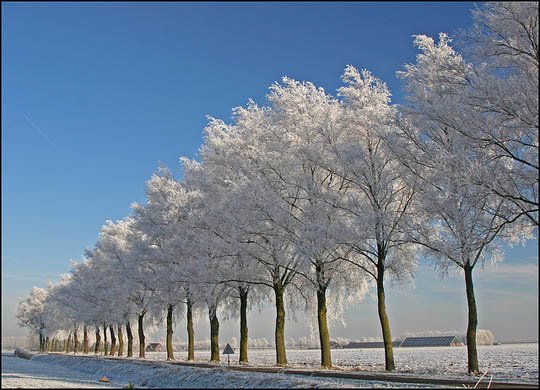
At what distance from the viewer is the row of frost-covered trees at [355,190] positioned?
2152 centimetres

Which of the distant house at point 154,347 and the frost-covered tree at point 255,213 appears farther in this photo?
the distant house at point 154,347

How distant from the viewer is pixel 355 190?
107 ft

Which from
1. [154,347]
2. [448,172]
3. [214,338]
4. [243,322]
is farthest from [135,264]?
[154,347]

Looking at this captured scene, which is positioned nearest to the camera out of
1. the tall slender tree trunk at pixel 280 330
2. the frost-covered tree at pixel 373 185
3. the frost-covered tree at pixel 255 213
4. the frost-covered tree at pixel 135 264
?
the frost-covered tree at pixel 373 185

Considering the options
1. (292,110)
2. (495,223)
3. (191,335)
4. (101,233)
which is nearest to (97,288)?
(101,233)

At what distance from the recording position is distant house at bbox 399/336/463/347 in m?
135

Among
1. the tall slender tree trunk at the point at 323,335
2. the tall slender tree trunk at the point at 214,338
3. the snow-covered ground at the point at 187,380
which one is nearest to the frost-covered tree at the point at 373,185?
the tall slender tree trunk at the point at 323,335

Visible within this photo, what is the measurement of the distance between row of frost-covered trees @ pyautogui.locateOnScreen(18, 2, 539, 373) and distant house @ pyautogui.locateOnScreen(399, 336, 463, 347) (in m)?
104

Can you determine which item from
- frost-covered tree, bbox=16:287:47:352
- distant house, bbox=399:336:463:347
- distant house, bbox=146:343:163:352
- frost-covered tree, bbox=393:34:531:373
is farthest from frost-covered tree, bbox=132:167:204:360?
distant house, bbox=146:343:163:352

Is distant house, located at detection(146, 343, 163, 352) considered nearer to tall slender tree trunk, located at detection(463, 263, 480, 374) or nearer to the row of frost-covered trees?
the row of frost-covered trees

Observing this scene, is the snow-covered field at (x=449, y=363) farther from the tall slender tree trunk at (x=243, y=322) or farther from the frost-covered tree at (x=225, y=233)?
the frost-covered tree at (x=225, y=233)

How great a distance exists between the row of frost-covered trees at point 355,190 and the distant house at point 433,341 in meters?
104

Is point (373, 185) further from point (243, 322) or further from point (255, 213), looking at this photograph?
point (243, 322)

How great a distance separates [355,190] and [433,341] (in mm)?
126052
